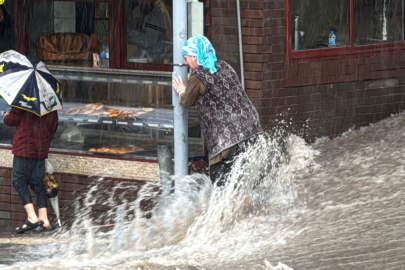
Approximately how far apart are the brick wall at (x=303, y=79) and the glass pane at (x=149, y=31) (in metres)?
0.62

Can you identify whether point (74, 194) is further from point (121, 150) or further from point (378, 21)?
point (378, 21)

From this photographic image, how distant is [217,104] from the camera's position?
827 centimetres

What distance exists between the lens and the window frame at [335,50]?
10.8 m

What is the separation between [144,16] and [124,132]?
59.7 inches

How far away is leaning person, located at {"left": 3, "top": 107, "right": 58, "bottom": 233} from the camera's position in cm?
979

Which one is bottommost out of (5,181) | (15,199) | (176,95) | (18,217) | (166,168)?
(18,217)

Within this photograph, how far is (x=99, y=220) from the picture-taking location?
10.5 meters

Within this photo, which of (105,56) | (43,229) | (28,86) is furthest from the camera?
(105,56)

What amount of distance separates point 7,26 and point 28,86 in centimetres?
256

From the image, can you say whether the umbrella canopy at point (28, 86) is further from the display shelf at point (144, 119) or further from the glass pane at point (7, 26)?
the glass pane at point (7, 26)

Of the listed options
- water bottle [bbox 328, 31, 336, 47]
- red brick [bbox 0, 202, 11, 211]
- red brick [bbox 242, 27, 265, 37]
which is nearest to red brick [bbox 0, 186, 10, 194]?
red brick [bbox 0, 202, 11, 211]

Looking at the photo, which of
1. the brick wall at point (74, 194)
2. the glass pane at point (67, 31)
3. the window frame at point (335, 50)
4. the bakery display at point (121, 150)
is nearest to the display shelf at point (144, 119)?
the bakery display at point (121, 150)

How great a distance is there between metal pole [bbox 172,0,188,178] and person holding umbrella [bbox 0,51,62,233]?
81.7 inches

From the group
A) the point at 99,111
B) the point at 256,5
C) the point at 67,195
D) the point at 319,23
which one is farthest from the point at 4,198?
the point at 319,23
